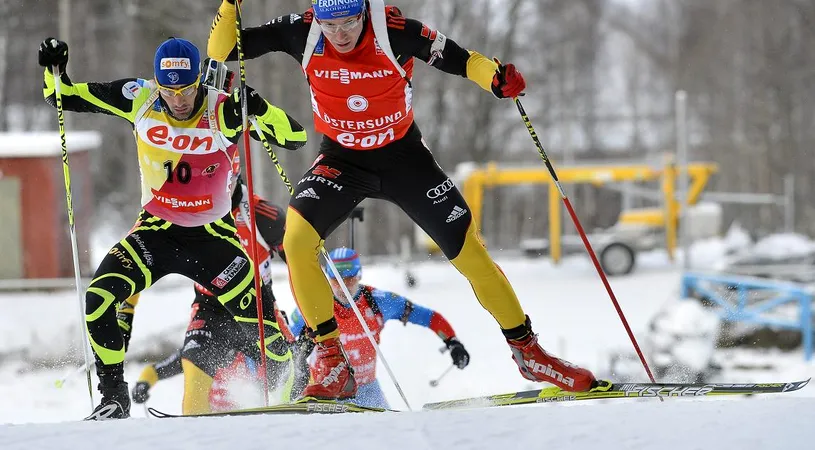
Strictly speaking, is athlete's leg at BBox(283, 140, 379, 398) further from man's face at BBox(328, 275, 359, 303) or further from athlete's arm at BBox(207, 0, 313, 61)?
man's face at BBox(328, 275, 359, 303)

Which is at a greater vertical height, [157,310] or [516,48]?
[516,48]

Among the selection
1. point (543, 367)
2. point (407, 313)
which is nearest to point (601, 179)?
point (407, 313)

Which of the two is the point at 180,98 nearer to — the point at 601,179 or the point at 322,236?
the point at 322,236

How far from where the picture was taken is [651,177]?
17.6 metres

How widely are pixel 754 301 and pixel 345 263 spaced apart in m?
10.5

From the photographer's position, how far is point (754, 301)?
14766mm

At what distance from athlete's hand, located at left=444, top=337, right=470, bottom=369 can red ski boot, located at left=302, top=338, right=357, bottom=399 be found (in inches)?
55.1

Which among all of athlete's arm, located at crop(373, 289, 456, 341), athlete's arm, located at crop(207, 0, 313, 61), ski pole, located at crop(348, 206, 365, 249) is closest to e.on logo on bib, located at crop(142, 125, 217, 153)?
athlete's arm, located at crop(207, 0, 313, 61)

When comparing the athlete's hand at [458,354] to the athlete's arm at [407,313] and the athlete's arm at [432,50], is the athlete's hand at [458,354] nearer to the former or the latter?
the athlete's arm at [407,313]

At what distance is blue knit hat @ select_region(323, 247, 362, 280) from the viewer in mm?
5934

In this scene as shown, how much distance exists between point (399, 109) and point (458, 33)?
25276 millimetres

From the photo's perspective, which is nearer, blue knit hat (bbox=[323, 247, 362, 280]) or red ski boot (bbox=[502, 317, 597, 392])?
red ski boot (bbox=[502, 317, 597, 392])

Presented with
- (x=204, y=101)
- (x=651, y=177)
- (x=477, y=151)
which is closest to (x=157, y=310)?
(x=651, y=177)

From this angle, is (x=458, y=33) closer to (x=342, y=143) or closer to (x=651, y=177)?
(x=651, y=177)
